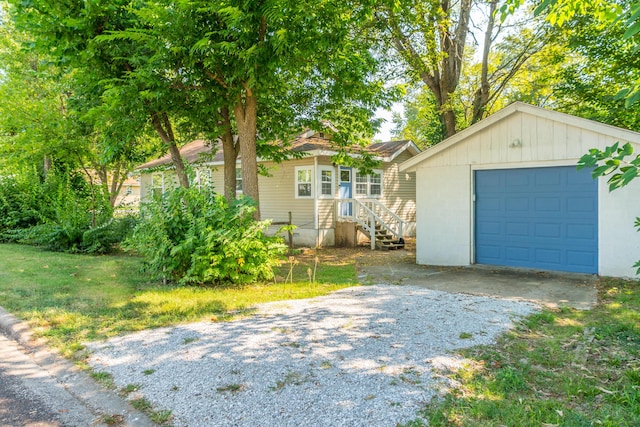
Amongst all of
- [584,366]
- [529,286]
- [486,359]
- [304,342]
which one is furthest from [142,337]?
[529,286]

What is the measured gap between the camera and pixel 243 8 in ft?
23.8

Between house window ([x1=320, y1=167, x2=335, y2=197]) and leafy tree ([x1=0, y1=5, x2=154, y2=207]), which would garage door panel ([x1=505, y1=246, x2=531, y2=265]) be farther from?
leafy tree ([x1=0, y1=5, x2=154, y2=207])

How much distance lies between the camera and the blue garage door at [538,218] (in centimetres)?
823

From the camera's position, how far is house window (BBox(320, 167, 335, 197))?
14925 mm

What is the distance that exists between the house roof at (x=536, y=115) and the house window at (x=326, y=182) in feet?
15.4

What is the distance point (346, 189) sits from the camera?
1580 cm

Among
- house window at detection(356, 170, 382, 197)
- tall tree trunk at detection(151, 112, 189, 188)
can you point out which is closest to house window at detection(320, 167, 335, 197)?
house window at detection(356, 170, 382, 197)

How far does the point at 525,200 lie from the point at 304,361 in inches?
274

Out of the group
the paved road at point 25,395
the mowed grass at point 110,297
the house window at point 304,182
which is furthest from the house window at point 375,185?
the paved road at point 25,395

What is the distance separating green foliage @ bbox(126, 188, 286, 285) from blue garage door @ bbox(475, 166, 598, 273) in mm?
4867

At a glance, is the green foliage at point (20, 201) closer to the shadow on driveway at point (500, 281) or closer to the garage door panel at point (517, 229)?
the shadow on driveway at point (500, 281)

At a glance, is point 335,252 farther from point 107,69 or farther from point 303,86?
point 107,69

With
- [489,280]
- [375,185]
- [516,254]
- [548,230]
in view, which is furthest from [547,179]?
[375,185]

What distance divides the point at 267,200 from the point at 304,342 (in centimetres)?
1266
